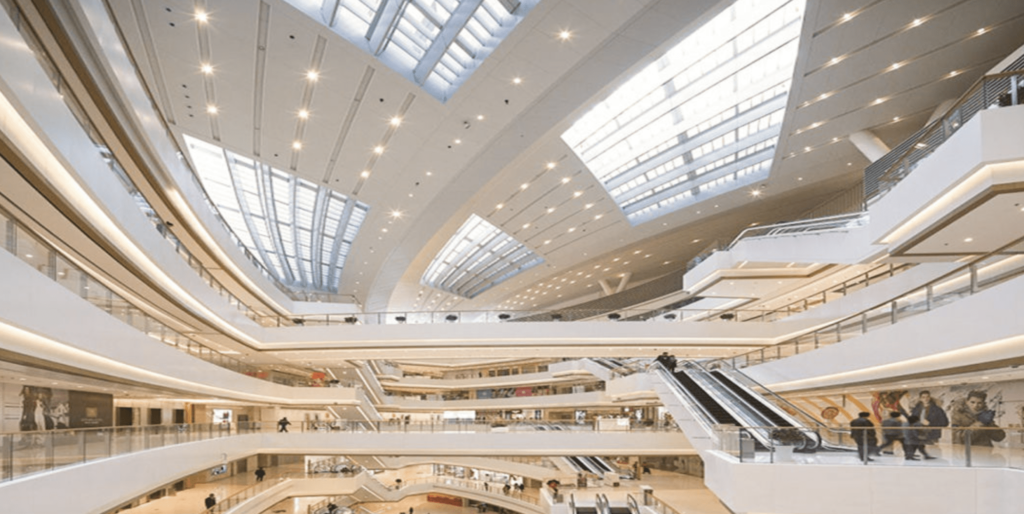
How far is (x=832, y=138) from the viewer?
19.2m

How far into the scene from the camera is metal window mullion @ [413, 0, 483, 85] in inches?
491

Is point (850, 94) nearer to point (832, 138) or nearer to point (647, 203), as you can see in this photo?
point (832, 138)

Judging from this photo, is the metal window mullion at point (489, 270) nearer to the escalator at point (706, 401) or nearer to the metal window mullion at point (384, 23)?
the escalator at point (706, 401)

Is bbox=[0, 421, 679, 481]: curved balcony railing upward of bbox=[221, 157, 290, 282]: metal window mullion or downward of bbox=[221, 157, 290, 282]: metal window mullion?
downward

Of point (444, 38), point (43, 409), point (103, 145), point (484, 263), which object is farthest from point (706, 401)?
point (484, 263)

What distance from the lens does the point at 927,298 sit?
10.9 metres

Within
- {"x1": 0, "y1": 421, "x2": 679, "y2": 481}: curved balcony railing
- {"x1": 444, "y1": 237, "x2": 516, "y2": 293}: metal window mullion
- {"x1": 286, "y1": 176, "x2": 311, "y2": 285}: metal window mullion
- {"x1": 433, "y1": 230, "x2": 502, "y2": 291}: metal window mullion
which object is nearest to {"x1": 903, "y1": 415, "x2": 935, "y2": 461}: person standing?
{"x1": 0, "y1": 421, "x2": 679, "y2": 481}: curved balcony railing

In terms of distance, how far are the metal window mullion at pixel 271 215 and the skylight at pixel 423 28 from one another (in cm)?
956

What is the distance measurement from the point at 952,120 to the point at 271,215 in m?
23.4

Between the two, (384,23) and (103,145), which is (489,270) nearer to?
(384,23)

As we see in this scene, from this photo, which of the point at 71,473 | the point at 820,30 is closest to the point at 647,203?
the point at 820,30

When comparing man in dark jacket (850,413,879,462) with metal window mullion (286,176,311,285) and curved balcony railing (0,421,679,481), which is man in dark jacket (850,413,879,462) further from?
metal window mullion (286,176,311,285)

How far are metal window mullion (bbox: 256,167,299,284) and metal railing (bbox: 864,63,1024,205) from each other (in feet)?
56.6

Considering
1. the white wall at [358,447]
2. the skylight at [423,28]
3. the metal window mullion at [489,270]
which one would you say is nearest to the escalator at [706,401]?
the white wall at [358,447]
